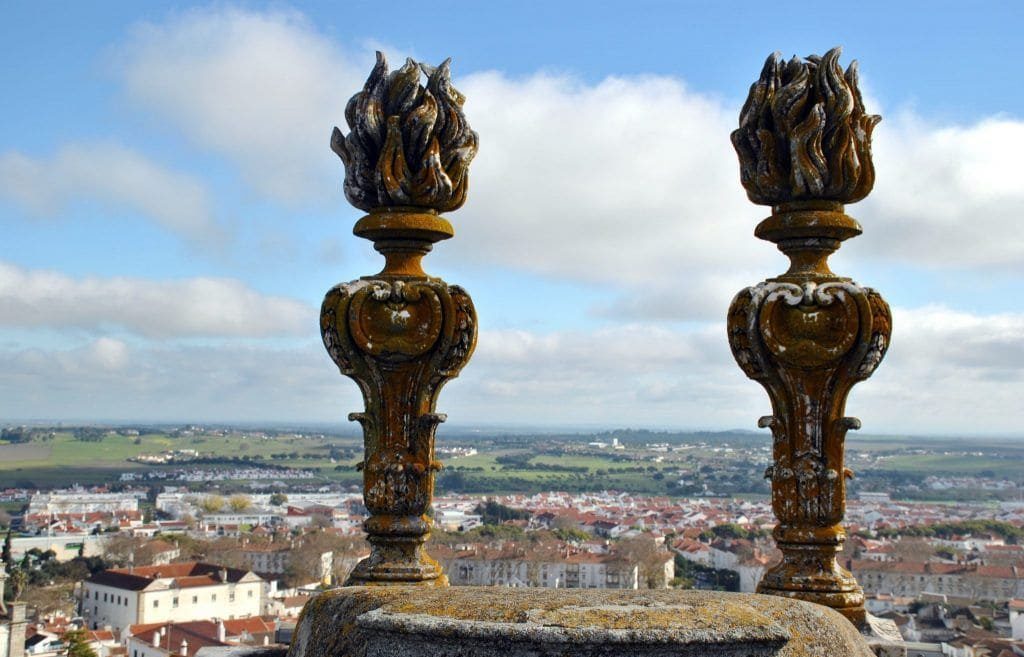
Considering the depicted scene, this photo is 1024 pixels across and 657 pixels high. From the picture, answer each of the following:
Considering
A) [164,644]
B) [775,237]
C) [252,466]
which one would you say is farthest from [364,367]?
[252,466]

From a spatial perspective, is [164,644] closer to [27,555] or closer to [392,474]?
[27,555]

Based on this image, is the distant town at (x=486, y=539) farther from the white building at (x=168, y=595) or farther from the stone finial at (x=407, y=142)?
the stone finial at (x=407, y=142)

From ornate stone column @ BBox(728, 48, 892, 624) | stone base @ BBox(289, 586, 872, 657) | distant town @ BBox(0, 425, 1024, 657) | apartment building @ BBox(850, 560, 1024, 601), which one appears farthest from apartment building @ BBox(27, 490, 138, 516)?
stone base @ BBox(289, 586, 872, 657)

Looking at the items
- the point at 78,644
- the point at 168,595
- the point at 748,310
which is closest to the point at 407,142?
the point at 748,310

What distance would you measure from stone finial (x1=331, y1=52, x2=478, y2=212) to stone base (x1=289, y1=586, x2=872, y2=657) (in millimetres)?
2840

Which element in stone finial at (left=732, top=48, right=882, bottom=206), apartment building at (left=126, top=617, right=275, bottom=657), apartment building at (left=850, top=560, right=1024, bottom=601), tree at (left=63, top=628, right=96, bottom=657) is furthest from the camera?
apartment building at (left=850, top=560, right=1024, bottom=601)

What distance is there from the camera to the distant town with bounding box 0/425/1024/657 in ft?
148

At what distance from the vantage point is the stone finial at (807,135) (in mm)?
5816

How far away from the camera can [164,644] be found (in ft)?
149

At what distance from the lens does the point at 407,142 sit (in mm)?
6172

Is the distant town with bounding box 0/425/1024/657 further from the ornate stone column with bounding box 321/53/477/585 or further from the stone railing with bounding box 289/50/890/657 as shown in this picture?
the stone railing with bounding box 289/50/890/657

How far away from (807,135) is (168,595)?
60.8 metres

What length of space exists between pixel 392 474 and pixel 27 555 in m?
73.5

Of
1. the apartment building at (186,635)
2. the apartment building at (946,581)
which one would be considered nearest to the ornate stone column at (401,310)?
the apartment building at (186,635)
